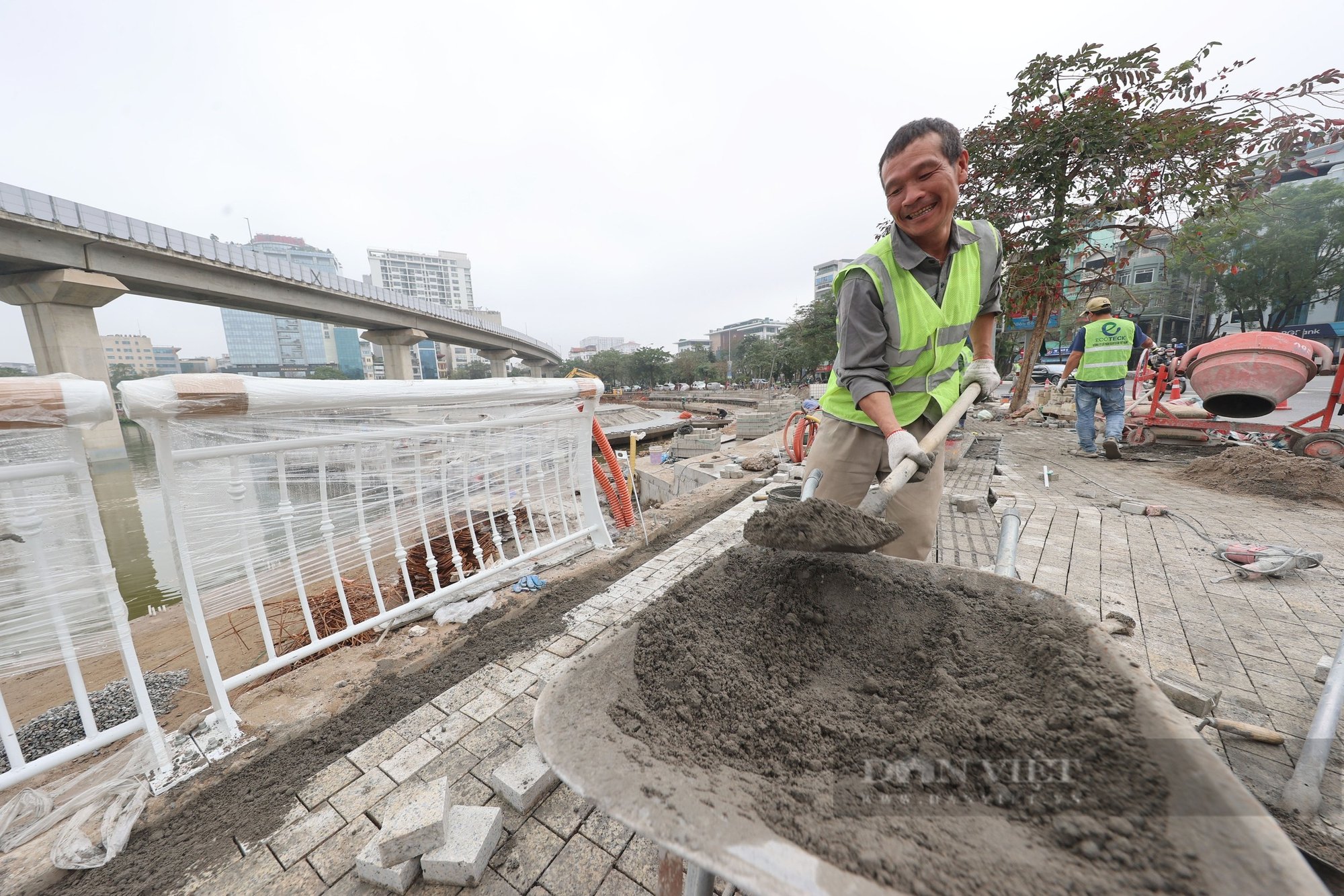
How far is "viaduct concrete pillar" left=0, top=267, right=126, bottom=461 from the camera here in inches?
468

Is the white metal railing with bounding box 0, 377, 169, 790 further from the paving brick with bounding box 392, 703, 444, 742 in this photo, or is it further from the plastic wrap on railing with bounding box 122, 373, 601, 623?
the paving brick with bounding box 392, 703, 444, 742

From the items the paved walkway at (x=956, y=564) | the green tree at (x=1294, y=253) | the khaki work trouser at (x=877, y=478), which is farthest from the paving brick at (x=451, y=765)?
the green tree at (x=1294, y=253)

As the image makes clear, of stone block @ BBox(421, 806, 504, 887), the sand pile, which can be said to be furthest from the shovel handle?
the sand pile

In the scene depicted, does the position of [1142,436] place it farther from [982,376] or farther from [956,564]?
[982,376]

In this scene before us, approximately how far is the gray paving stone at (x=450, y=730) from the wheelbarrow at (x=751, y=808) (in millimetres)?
965

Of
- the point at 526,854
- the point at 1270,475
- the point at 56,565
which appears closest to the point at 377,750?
the point at 526,854

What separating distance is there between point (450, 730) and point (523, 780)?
1.46ft

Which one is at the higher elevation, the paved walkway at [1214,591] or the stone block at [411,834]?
the stone block at [411,834]

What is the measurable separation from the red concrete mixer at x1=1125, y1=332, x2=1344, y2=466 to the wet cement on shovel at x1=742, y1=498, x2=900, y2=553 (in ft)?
20.0

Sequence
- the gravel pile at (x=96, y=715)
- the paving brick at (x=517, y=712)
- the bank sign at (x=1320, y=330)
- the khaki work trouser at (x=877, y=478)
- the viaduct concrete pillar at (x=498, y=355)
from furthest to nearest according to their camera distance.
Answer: the viaduct concrete pillar at (x=498, y=355) < the bank sign at (x=1320, y=330) < the khaki work trouser at (x=877, y=478) < the gravel pile at (x=96, y=715) < the paving brick at (x=517, y=712)

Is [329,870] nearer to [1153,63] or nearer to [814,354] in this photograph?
[1153,63]

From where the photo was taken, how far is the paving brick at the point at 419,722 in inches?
66.2

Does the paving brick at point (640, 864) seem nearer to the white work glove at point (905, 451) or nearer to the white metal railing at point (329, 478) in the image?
the white work glove at point (905, 451)

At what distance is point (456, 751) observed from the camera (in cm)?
160
